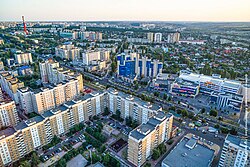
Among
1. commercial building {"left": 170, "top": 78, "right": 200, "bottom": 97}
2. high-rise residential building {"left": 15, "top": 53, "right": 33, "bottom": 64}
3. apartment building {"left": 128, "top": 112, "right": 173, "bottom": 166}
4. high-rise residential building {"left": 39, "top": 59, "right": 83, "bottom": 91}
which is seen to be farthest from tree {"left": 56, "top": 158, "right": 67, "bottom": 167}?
high-rise residential building {"left": 15, "top": 53, "right": 33, "bottom": 64}

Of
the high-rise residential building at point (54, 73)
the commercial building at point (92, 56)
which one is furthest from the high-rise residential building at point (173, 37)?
the high-rise residential building at point (54, 73)

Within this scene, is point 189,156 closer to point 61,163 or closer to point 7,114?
point 61,163

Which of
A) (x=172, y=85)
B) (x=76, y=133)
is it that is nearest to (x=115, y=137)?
(x=76, y=133)

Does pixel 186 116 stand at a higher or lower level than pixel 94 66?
lower

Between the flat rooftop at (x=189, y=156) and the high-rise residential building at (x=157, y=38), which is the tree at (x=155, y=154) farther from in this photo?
the high-rise residential building at (x=157, y=38)

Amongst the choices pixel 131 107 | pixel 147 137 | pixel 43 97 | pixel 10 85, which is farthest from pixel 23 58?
pixel 147 137

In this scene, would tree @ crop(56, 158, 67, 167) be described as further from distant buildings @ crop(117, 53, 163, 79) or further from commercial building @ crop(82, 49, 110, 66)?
commercial building @ crop(82, 49, 110, 66)

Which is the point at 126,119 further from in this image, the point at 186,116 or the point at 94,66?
the point at 94,66
